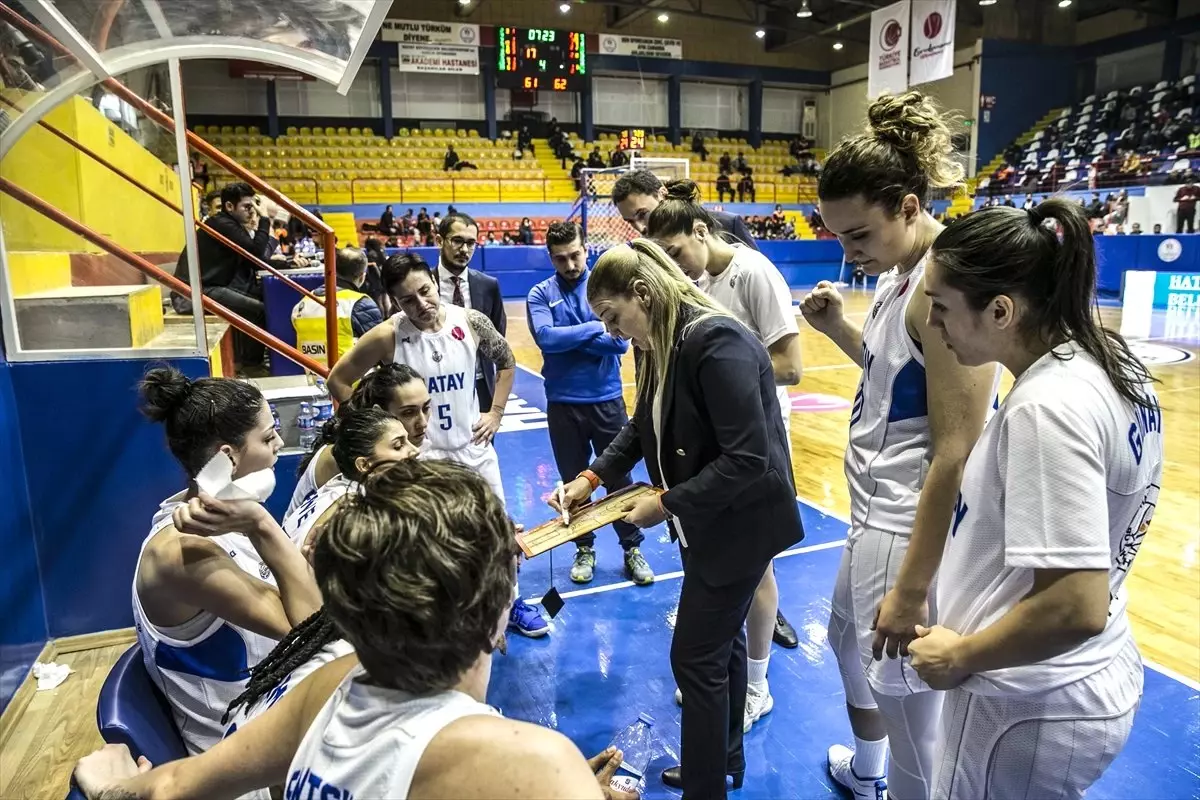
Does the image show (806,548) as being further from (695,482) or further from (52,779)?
(52,779)

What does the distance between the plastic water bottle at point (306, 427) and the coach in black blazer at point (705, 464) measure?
7.48 ft

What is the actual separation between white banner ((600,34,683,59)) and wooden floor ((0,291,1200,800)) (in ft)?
68.9

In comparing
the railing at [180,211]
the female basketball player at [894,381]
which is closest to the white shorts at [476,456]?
the railing at [180,211]

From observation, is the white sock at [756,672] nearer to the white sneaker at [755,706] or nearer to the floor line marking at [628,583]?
the white sneaker at [755,706]

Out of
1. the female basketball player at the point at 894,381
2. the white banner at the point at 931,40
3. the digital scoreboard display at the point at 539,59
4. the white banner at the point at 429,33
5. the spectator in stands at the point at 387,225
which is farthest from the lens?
the white banner at the point at 429,33

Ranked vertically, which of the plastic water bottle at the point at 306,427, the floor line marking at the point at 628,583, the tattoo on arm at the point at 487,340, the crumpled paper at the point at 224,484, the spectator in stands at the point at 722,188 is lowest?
the floor line marking at the point at 628,583

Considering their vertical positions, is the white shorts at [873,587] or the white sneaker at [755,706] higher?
the white shorts at [873,587]

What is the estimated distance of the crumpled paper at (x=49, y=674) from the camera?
3.15m

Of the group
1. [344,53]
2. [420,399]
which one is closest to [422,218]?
[344,53]

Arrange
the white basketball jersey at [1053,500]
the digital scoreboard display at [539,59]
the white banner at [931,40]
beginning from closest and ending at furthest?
the white basketball jersey at [1053,500] < the white banner at [931,40] < the digital scoreboard display at [539,59]

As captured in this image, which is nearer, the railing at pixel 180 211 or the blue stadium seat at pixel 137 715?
the blue stadium seat at pixel 137 715

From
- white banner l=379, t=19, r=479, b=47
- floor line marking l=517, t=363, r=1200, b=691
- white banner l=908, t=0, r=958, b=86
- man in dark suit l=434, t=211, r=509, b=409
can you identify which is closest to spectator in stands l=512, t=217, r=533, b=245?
white banner l=379, t=19, r=479, b=47

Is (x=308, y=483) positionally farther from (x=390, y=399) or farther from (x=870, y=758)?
(x=870, y=758)

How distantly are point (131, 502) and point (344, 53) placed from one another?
2.37m
